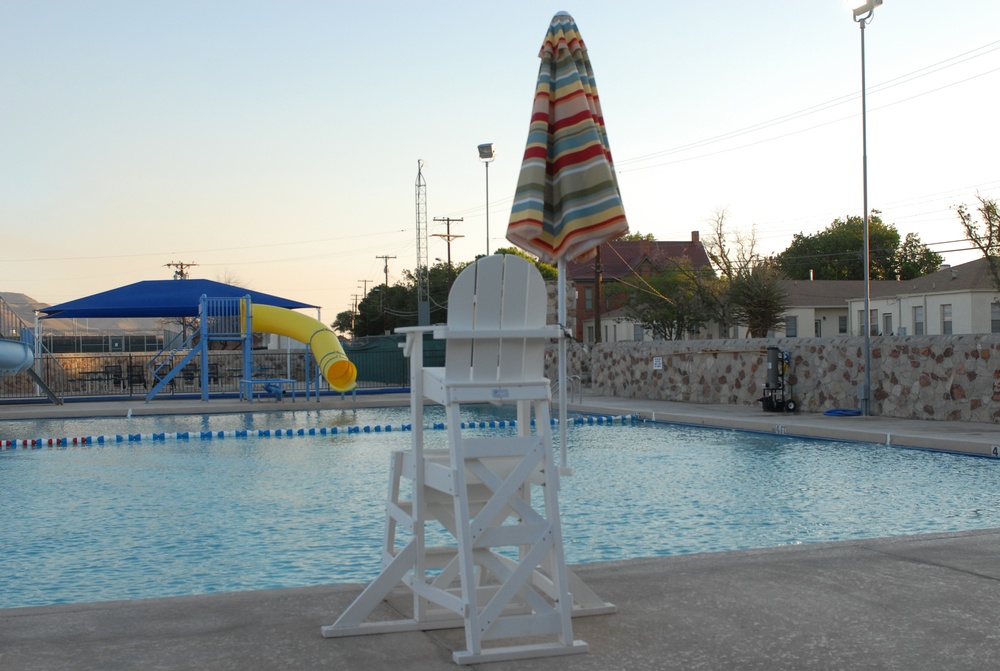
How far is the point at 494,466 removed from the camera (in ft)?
13.4

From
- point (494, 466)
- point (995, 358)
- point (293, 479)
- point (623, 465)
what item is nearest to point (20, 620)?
point (494, 466)

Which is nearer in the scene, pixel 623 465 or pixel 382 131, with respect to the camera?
pixel 623 465

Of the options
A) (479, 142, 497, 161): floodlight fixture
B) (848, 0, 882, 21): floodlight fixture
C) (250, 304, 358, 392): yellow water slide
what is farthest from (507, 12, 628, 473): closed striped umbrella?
(479, 142, 497, 161): floodlight fixture

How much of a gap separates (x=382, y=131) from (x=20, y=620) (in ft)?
69.7

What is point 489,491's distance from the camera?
4.22 m

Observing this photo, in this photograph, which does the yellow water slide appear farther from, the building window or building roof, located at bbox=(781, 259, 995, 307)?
the building window

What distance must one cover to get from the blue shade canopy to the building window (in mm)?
25881

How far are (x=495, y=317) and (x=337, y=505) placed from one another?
231 inches

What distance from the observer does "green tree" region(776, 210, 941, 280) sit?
241 ft

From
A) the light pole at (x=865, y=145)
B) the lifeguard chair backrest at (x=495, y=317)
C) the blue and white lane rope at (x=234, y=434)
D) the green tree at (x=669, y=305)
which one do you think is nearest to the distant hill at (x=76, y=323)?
the blue and white lane rope at (x=234, y=434)

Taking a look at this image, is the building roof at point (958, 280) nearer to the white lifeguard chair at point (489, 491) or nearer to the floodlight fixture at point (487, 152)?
the floodlight fixture at point (487, 152)

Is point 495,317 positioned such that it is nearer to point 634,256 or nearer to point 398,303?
point 634,256

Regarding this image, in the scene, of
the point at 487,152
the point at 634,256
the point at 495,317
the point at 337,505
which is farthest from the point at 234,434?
the point at 634,256

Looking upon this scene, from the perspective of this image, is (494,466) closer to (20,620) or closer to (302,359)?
(20,620)
